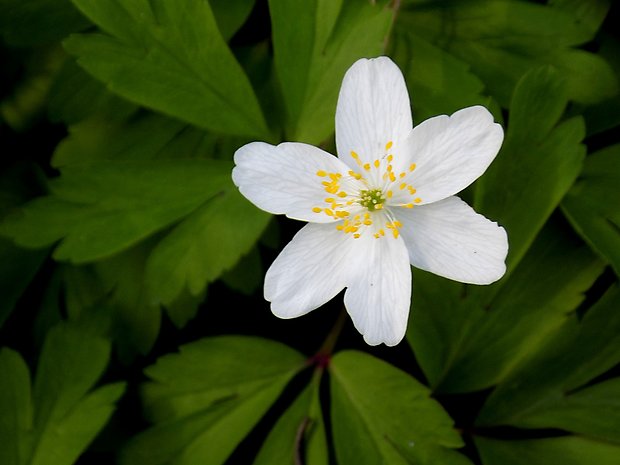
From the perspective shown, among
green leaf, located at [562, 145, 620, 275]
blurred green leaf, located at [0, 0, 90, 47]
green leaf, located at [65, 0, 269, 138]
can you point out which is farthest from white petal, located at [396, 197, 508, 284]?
blurred green leaf, located at [0, 0, 90, 47]

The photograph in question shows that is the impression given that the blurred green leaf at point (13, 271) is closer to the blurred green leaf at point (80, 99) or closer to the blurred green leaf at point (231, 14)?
the blurred green leaf at point (80, 99)

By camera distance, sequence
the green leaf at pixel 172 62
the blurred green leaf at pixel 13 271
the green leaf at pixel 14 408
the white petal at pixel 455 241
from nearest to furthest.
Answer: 1. the white petal at pixel 455 241
2. the green leaf at pixel 172 62
3. the green leaf at pixel 14 408
4. the blurred green leaf at pixel 13 271

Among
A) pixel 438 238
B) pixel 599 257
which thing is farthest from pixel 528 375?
Result: pixel 438 238

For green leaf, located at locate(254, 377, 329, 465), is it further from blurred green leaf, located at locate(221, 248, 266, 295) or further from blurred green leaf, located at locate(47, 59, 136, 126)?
blurred green leaf, located at locate(47, 59, 136, 126)

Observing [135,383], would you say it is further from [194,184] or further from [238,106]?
[238,106]

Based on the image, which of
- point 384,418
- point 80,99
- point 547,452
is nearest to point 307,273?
point 384,418

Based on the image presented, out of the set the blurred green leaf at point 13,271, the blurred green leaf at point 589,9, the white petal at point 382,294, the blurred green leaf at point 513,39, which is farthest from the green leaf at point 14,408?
the blurred green leaf at point 589,9

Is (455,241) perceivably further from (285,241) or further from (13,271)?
(13,271)
